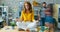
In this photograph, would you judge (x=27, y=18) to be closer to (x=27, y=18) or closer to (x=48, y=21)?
(x=27, y=18)

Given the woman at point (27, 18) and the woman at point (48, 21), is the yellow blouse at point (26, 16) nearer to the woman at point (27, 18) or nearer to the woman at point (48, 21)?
the woman at point (27, 18)

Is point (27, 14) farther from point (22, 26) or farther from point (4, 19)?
point (4, 19)

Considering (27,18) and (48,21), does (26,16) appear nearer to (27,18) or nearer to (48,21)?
(27,18)

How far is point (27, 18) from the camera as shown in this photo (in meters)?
1.25

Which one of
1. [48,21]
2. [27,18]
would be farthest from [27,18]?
[48,21]

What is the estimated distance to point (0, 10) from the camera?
4.07 ft

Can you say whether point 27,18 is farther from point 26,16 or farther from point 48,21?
point 48,21

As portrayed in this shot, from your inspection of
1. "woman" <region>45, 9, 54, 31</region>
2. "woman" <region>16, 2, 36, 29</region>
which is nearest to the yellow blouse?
"woman" <region>16, 2, 36, 29</region>

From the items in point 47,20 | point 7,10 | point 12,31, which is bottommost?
point 12,31

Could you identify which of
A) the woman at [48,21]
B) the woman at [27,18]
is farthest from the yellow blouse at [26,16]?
the woman at [48,21]

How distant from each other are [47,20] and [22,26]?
9.9 inches

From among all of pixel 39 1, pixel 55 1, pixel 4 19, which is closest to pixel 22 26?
pixel 4 19

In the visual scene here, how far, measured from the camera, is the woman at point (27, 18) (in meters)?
1.24

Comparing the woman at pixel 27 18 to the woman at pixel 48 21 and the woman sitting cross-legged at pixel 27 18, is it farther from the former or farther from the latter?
the woman at pixel 48 21
